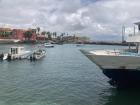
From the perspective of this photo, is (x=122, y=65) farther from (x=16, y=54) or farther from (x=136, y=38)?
(x=16, y=54)

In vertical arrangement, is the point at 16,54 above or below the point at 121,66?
below

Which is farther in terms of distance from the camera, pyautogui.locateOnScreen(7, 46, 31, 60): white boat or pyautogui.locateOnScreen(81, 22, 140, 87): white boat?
pyautogui.locateOnScreen(7, 46, 31, 60): white boat

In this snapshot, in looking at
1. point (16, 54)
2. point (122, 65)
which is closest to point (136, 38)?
point (122, 65)

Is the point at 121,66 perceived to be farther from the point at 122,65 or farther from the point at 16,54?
the point at 16,54

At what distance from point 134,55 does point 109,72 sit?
2767mm

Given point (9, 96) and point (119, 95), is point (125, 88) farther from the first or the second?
point (9, 96)

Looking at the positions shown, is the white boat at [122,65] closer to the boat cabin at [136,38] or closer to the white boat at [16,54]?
the boat cabin at [136,38]

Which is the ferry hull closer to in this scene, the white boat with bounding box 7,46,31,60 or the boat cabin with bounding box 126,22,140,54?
the boat cabin with bounding box 126,22,140,54

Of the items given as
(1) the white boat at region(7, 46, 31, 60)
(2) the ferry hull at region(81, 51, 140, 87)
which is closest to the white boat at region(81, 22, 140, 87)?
(2) the ferry hull at region(81, 51, 140, 87)

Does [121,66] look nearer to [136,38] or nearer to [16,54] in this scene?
[136,38]

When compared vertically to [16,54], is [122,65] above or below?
above

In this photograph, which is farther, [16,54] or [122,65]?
[16,54]

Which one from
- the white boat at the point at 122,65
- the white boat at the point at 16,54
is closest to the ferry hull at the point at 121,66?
the white boat at the point at 122,65

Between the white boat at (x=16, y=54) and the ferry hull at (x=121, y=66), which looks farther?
the white boat at (x=16, y=54)
